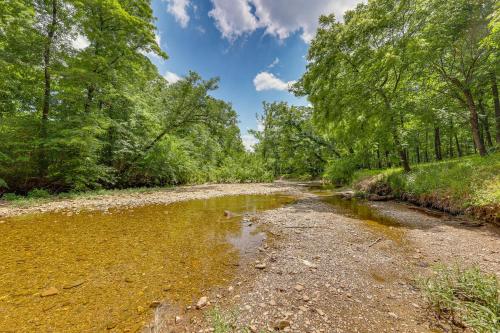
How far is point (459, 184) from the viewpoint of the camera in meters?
7.61

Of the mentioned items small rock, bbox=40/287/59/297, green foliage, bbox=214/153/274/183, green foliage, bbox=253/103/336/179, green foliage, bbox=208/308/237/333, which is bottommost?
green foliage, bbox=208/308/237/333

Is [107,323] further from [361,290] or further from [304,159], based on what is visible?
[304,159]

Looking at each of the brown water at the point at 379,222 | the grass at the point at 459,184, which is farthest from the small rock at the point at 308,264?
the grass at the point at 459,184

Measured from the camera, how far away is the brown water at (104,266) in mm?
2512

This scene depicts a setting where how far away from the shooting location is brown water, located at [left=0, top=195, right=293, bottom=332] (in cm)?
251

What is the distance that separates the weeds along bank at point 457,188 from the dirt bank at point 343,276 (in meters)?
1.06

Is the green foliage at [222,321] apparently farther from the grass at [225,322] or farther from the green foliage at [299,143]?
the green foliage at [299,143]

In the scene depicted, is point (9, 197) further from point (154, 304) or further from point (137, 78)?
point (154, 304)

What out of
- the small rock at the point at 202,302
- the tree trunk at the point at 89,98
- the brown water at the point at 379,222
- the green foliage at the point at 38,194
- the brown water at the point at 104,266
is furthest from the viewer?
the tree trunk at the point at 89,98

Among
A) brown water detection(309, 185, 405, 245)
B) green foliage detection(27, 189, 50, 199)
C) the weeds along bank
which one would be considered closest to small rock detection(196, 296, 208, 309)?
brown water detection(309, 185, 405, 245)

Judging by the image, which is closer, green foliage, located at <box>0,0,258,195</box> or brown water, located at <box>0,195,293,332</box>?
brown water, located at <box>0,195,293,332</box>

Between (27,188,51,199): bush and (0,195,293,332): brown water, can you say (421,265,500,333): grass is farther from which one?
(27,188,51,199): bush

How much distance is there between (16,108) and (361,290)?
1701 centimetres

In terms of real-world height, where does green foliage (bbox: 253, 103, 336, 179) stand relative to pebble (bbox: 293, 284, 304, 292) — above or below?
above
